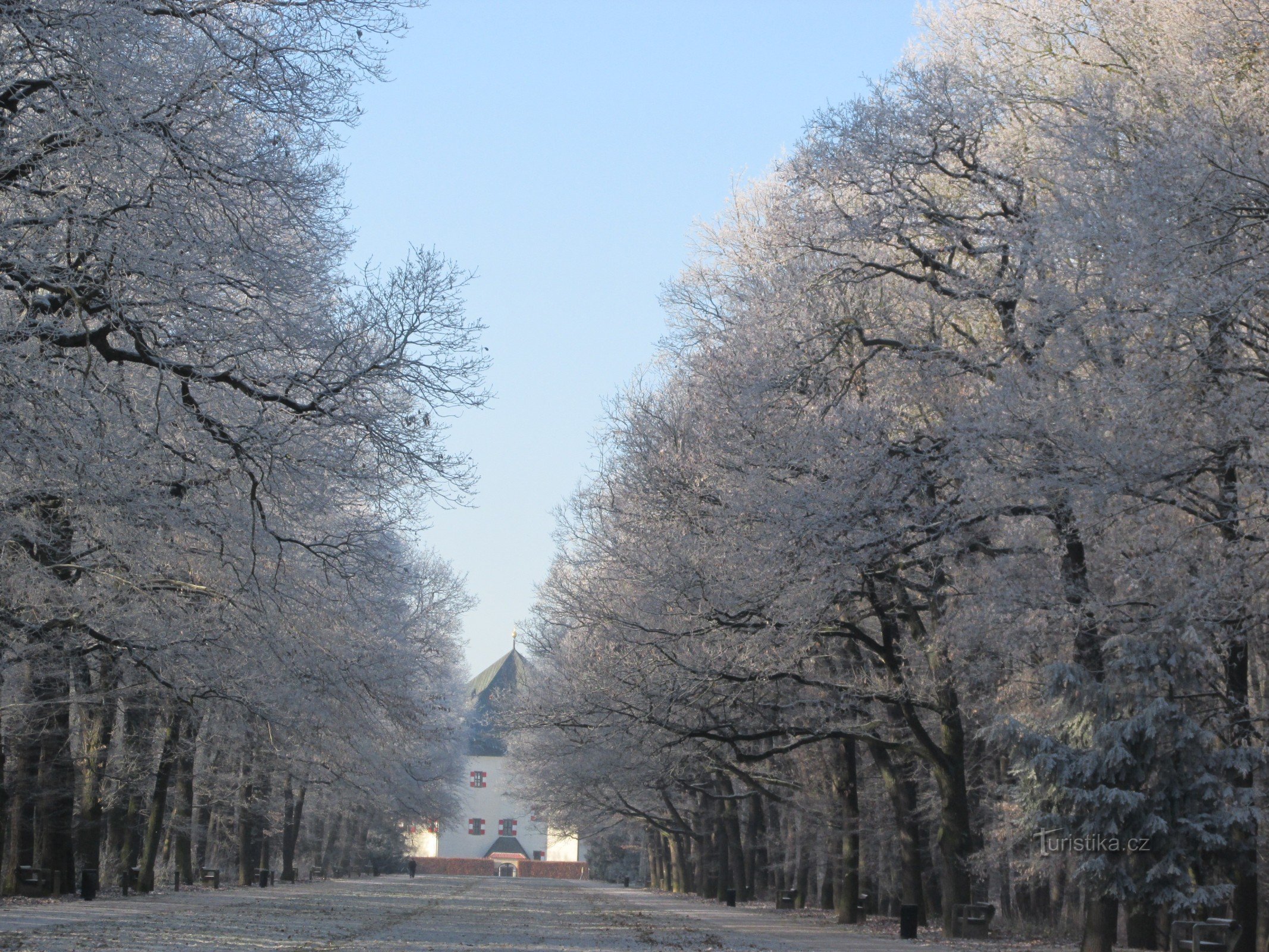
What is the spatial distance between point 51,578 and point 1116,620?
12437 millimetres

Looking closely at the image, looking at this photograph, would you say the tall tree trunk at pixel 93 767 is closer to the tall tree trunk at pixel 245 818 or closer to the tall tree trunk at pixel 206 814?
the tall tree trunk at pixel 206 814

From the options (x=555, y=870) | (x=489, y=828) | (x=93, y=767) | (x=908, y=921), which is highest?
(x=93, y=767)

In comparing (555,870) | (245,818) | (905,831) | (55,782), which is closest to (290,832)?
(245,818)

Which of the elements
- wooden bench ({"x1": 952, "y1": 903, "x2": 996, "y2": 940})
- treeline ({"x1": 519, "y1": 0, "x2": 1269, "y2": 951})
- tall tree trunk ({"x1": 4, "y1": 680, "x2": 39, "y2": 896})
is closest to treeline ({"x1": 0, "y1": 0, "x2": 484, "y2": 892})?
tall tree trunk ({"x1": 4, "y1": 680, "x2": 39, "y2": 896})

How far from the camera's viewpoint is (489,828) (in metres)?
133

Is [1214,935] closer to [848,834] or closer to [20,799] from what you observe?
[848,834]

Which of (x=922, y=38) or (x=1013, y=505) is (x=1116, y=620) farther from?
(x=922, y=38)

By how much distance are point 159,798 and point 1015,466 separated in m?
22.9

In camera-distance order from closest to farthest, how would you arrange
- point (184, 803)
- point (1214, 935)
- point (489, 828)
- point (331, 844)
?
point (1214, 935) < point (184, 803) < point (331, 844) < point (489, 828)

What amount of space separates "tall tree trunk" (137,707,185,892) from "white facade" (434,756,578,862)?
97927 millimetres

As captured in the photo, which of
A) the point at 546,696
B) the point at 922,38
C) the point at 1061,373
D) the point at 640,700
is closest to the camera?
the point at 1061,373

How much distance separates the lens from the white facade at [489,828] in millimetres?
128875

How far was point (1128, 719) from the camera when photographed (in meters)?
17.5

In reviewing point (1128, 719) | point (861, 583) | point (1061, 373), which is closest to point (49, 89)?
point (1061, 373)
